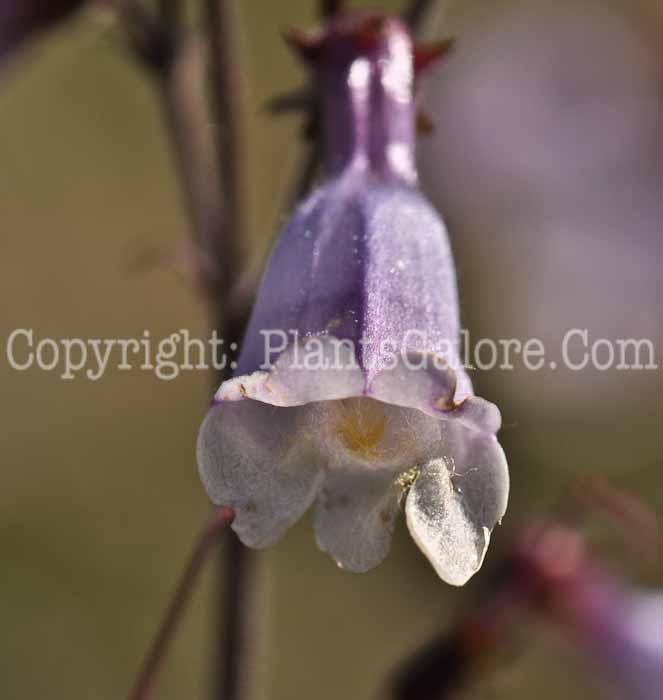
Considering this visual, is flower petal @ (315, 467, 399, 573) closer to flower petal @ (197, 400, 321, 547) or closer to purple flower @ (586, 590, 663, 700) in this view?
flower petal @ (197, 400, 321, 547)

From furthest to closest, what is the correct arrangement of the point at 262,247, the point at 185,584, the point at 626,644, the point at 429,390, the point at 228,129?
the point at 262,247, the point at 626,644, the point at 228,129, the point at 185,584, the point at 429,390

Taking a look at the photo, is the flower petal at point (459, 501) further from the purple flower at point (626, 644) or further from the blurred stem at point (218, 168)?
the purple flower at point (626, 644)

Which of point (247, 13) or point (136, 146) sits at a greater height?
point (247, 13)

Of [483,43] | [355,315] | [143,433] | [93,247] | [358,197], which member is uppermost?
[483,43]

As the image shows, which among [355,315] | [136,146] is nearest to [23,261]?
[136,146]

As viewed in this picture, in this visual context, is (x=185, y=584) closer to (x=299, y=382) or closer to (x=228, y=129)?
(x=299, y=382)

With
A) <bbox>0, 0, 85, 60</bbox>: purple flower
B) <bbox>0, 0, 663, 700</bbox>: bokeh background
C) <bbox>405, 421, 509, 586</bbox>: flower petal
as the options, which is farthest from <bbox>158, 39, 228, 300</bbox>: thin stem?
<bbox>0, 0, 663, 700</bbox>: bokeh background

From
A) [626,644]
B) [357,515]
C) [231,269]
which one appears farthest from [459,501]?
[626,644]

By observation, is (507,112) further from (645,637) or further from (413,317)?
(413,317)
